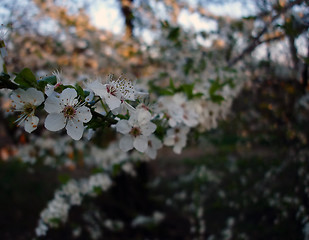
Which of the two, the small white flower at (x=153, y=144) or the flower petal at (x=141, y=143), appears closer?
the flower petal at (x=141, y=143)

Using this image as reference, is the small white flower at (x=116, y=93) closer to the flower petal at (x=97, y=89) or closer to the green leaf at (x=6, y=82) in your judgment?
the flower petal at (x=97, y=89)

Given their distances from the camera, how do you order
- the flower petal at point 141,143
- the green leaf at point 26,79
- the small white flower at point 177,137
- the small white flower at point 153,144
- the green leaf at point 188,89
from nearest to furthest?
1. the green leaf at point 26,79
2. the flower petal at point 141,143
3. the small white flower at point 153,144
4. the small white flower at point 177,137
5. the green leaf at point 188,89

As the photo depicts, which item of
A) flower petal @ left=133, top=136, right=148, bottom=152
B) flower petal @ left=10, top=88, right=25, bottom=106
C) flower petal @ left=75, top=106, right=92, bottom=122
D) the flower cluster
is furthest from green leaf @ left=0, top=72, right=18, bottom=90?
the flower cluster

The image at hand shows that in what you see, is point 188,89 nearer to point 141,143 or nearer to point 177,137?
point 177,137

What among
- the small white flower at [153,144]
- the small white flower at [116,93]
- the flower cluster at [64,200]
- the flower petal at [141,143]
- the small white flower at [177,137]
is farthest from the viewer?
the flower cluster at [64,200]

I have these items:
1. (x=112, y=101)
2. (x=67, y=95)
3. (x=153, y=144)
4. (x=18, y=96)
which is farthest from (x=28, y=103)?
(x=153, y=144)

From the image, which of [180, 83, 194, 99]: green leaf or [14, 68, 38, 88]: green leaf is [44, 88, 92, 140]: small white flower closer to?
[14, 68, 38, 88]: green leaf

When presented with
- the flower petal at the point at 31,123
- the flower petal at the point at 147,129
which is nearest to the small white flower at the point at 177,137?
the flower petal at the point at 147,129
